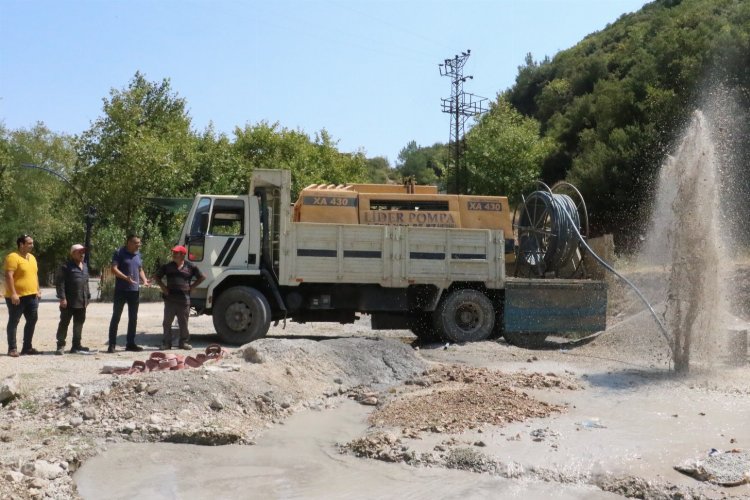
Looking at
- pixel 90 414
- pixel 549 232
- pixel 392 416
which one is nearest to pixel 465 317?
pixel 549 232

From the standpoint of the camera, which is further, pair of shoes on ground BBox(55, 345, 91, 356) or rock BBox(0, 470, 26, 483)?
pair of shoes on ground BBox(55, 345, 91, 356)

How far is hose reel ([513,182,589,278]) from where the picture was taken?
47.9ft

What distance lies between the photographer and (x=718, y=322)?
35.5 feet

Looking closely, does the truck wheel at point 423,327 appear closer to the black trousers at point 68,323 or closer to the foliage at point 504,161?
the black trousers at point 68,323

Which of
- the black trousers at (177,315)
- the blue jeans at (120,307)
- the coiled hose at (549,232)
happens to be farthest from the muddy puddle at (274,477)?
the coiled hose at (549,232)

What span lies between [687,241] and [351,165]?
4075 cm

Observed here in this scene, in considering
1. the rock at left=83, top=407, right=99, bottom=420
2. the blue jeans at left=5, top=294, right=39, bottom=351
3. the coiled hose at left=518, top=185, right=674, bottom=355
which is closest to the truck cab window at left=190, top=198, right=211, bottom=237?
the blue jeans at left=5, top=294, right=39, bottom=351

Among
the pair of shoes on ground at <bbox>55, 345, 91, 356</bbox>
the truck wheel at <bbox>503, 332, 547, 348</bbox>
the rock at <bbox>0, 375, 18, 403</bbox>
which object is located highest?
Result: the truck wheel at <bbox>503, 332, 547, 348</bbox>

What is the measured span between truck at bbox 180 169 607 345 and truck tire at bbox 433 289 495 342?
17mm

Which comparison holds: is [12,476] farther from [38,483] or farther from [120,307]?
[120,307]

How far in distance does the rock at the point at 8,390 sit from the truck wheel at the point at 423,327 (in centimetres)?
740

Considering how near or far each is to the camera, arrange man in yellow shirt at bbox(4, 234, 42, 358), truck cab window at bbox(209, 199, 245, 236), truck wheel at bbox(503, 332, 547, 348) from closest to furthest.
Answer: man in yellow shirt at bbox(4, 234, 42, 358), truck cab window at bbox(209, 199, 245, 236), truck wheel at bbox(503, 332, 547, 348)

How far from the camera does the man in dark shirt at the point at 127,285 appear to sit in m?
11.7

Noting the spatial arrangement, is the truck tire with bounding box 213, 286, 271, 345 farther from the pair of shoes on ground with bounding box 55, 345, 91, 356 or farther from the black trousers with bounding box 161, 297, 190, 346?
the pair of shoes on ground with bounding box 55, 345, 91, 356
